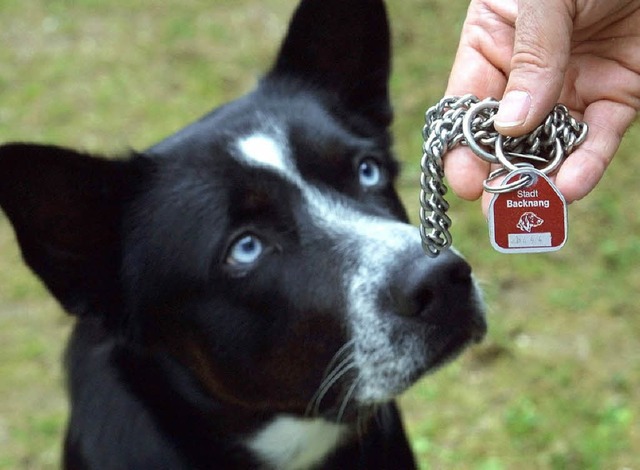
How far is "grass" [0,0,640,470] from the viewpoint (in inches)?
137

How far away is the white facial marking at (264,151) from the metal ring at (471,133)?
1.73ft

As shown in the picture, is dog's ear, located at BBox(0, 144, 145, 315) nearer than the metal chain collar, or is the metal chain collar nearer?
the metal chain collar

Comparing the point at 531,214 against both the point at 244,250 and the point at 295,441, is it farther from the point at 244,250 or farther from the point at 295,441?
the point at 295,441

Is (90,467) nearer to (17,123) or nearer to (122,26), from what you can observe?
(17,123)

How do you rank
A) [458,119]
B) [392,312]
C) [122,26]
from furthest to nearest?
1. [122,26]
2. [392,312]
3. [458,119]

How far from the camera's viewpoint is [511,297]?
404 cm

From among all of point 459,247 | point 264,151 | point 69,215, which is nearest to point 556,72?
point 264,151

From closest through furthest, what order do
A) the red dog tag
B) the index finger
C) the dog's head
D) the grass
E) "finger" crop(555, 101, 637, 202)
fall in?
1. the red dog tag
2. "finger" crop(555, 101, 637, 202)
3. the dog's head
4. the index finger
5. the grass

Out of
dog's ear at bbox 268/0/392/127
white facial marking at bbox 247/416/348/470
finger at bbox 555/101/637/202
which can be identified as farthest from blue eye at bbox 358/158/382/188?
white facial marking at bbox 247/416/348/470

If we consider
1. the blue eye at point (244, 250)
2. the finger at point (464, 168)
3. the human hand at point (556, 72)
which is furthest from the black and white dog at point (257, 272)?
the human hand at point (556, 72)

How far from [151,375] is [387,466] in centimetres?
77

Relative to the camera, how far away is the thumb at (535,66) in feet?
6.27

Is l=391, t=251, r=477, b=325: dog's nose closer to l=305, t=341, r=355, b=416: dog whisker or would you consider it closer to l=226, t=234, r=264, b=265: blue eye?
l=305, t=341, r=355, b=416: dog whisker

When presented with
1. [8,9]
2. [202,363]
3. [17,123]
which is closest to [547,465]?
[202,363]
